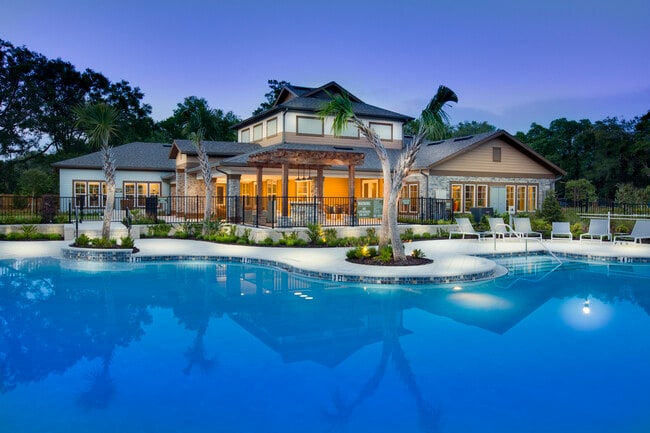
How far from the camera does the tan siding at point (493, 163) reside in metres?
27.3

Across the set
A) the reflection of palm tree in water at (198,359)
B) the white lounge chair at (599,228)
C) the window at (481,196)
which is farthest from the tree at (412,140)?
the window at (481,196)

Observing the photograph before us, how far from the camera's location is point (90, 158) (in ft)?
109

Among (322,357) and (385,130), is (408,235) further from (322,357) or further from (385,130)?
(322,357)

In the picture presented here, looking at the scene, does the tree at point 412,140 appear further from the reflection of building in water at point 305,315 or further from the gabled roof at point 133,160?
the gabled roof at point 133,160

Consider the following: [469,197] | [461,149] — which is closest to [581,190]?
[469,197]

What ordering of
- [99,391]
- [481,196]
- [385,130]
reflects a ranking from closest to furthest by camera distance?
[99,391] → [481,196] → [385,130]

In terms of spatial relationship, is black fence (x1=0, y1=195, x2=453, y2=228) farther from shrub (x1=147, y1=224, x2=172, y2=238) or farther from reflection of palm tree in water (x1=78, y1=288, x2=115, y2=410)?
reflection of palm tree in water (x1=78, y1=288, x2=115, y2=410)

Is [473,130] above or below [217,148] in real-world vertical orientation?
above

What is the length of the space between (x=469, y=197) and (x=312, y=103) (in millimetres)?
10663

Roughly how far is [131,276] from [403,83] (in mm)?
31492

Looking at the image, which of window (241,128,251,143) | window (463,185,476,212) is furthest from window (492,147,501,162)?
window (241,128,251,143)

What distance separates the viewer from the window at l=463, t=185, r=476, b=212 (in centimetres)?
2791

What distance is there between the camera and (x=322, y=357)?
6.63 metres

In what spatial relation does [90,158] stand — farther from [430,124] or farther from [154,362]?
[154,362]
